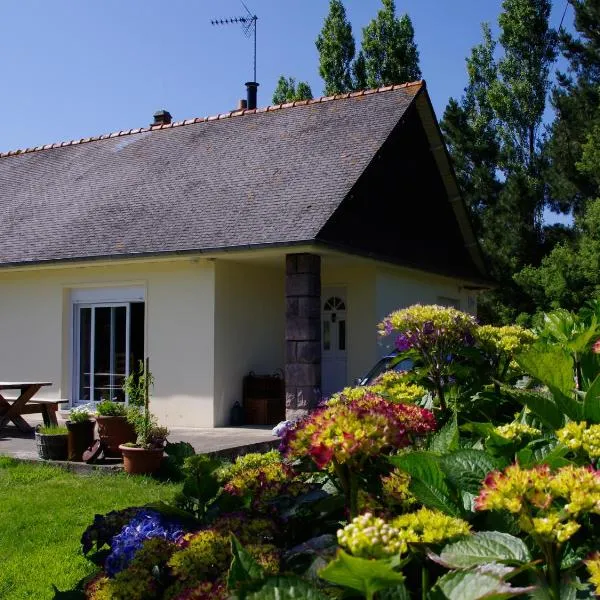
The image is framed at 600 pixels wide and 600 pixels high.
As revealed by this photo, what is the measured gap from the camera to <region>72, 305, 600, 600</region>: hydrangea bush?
4.23 ft

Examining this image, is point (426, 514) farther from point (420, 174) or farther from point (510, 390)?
point (420, 174)

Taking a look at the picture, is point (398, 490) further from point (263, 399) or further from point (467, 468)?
point (263, 399)

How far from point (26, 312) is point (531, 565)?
14778 millimetres

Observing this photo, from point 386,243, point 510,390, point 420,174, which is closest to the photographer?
point 510,390

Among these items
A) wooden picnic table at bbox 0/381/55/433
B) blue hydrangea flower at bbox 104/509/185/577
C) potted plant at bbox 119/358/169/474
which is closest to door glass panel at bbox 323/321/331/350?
wooden picnic table at bbox 0/381/55/433

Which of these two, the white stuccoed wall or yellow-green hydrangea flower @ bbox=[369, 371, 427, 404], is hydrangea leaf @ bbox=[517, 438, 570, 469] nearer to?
yellow-green hydrangea flower @ bbox=[369, 371, 427, 404]

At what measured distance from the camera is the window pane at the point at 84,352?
14680 mm

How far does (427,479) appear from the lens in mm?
1681

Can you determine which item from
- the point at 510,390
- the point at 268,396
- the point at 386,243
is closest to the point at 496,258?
the point at 386,243

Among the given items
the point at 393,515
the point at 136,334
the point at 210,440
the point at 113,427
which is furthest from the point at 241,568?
the point at 136,334

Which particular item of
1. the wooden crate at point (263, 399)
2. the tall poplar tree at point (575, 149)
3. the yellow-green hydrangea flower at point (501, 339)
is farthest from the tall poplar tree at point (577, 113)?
the yellow-green hydrangea flower at point (501, 339)

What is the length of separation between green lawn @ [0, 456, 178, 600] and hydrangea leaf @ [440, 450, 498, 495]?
3.19 metres

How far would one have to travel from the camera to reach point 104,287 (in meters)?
14.4

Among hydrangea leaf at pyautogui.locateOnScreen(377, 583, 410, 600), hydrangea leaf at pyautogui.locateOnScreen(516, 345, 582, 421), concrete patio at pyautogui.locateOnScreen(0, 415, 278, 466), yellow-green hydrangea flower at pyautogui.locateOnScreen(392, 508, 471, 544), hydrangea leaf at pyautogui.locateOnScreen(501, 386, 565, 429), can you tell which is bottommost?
concrete patio at pyautogui.locateOnScreen(0, 415, 278, 466)
